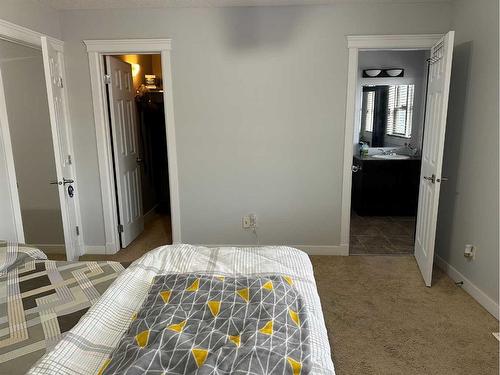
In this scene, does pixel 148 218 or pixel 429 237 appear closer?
pixel 429 237

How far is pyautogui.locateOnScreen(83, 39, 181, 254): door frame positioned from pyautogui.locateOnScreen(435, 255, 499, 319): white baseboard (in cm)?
252

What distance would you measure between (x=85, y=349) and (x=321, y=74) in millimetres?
2884

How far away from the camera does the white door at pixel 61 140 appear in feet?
9.41

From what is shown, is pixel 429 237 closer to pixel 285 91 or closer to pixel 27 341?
pixel 285 91

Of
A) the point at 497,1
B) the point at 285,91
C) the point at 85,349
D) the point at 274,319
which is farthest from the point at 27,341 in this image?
the point at 497,1

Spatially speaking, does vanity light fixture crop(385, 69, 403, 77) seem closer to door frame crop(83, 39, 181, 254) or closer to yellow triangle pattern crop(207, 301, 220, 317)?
door frame crop(83, 39, 181, 254)

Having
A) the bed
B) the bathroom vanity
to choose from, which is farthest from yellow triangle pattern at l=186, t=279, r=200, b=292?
the bathroom vanity

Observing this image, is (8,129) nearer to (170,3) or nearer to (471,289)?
(170,3)

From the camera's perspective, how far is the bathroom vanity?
4.61m

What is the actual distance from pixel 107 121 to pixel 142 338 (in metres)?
2.83

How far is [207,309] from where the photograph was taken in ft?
4.35

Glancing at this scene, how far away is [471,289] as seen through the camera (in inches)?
109

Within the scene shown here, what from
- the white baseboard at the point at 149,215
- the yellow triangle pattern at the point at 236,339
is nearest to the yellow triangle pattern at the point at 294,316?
the yellow triangle pattern at the point at 236,339

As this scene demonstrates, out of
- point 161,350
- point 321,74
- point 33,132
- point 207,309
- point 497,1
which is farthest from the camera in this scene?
point 33,132
